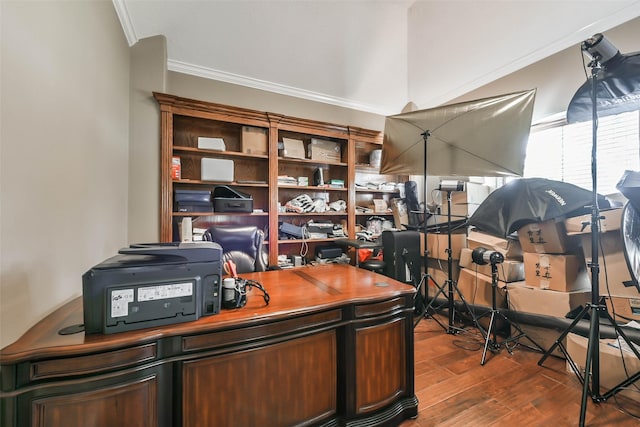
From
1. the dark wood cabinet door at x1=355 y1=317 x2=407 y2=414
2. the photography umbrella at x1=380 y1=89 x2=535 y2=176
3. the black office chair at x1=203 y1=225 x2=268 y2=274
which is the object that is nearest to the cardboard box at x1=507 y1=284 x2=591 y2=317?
the photography umbrella at x1=380 y1=89 x2=535 y2=176

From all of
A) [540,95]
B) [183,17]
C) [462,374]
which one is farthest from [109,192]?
[540,95]

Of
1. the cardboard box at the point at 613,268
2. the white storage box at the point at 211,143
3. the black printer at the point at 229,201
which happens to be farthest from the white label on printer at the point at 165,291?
the cardboard box at the point at 613,268

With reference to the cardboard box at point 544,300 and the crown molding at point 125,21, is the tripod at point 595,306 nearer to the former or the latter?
the cardboard box at point 544,300

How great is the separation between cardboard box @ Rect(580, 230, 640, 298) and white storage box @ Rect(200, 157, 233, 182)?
3264mm

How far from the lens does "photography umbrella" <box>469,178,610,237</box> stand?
2012 mm

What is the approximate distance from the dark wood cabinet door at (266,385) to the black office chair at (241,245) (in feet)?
4.06

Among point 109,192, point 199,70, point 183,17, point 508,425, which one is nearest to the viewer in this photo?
point 508,425

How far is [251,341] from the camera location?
1142 mm

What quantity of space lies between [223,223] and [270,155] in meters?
0.97

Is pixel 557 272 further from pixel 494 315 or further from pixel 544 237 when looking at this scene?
pixel 494 315

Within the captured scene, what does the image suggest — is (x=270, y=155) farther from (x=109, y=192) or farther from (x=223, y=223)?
(x=109, y=192)

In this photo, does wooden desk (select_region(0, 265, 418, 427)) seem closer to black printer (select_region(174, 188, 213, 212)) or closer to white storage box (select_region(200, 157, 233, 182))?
black printer (select_region(174, 188, 213, 212))

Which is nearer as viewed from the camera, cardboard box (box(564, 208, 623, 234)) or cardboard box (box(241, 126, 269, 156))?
cardboard box (box(564, 208, 623, 234))

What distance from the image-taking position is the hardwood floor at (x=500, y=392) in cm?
153
